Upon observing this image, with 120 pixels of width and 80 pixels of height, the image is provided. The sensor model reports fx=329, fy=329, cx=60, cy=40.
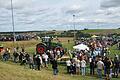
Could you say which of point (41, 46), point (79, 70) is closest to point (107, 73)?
point (79, 70)

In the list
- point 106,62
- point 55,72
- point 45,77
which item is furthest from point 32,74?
point 106,62

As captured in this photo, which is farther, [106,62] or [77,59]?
[77,59]

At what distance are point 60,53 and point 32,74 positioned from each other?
16935mm

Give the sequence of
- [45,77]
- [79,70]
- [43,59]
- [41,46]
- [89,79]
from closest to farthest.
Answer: [45,77]
[89,79]
[79,70]
[43,59]
[41,46]

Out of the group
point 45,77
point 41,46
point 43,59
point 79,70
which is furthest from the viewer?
point 41,46

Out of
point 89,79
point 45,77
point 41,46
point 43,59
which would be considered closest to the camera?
point 45,77

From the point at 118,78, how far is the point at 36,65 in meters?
8.13

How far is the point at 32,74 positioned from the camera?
917 inches

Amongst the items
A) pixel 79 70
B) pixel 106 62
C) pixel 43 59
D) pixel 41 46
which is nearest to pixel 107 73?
pixel 106 62

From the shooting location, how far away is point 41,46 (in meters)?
38.4

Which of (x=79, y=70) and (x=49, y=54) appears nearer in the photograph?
(x=79, y=70)

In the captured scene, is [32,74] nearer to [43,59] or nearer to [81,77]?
[81,77]

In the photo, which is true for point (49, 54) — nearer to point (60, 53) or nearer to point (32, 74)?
point (60, 53)

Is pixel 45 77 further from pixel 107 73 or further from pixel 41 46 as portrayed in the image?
pixel 41 46
